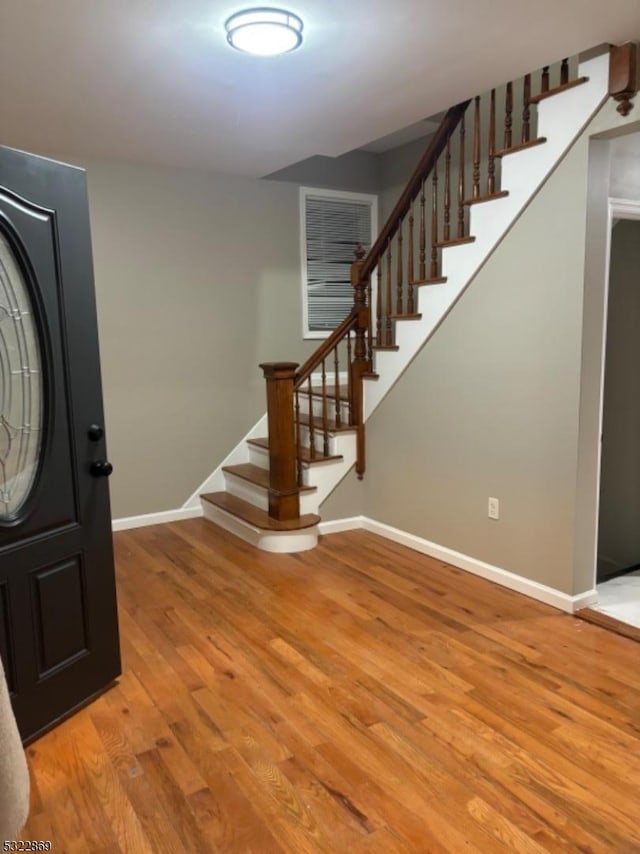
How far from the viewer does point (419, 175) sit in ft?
12.7

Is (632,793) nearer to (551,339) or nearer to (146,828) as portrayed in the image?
(146,828)

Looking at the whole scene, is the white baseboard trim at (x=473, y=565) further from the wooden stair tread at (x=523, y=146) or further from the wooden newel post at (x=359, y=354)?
the wooden stair tread at (x=523, y=146)

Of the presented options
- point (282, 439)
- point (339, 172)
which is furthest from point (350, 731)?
point (339, 172)

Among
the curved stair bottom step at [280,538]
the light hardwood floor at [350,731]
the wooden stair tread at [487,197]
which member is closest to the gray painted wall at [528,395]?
the wooden stair tread at [487,197]

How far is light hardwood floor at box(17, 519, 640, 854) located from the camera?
1798 millimetres

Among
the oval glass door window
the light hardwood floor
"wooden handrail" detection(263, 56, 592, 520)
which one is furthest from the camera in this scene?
"wooden handrail" detection(263, 56, 592, 520)

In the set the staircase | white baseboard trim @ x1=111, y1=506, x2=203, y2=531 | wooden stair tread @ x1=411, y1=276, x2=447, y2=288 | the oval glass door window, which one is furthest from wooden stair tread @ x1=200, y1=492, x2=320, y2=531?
the oval glass door window

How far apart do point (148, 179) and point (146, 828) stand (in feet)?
13.1

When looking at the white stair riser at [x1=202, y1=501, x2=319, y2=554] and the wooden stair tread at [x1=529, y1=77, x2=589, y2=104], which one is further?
the white stair riser at [x1=202, y1=501, x2=319, y2=554]

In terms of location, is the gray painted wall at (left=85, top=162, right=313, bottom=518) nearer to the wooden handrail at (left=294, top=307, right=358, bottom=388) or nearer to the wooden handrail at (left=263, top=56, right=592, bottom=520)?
the wooden handrail at (left=263, top=56, right=592, bottom=520)

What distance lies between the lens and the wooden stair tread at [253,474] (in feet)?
14.5

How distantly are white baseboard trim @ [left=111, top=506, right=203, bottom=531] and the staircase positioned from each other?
118 millimetres

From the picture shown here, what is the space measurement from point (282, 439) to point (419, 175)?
184cm

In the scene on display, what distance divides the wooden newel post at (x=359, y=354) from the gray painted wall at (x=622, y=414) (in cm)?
153
